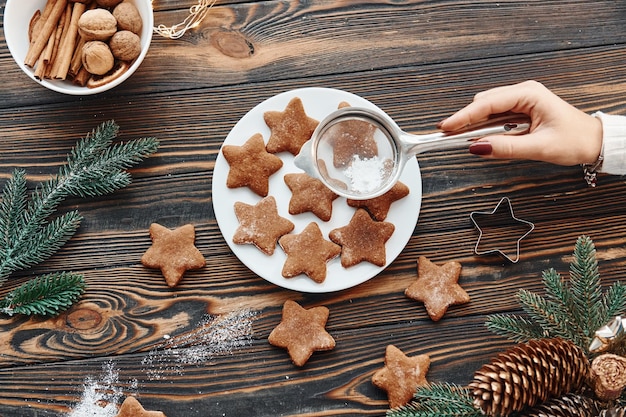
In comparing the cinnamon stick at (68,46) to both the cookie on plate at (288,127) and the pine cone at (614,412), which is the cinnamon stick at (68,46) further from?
the pine cone at (614,412)

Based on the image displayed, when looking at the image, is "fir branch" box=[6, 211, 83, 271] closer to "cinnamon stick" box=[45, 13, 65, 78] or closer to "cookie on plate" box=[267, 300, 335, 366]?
"cinnamon stick" box=[45, 13, 65, 78]

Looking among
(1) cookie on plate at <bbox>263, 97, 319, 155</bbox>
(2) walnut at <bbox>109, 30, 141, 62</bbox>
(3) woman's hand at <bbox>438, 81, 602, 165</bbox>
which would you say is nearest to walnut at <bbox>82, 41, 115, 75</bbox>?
(2) walnut at <bbox>109, 30, 141, 62</bbox>

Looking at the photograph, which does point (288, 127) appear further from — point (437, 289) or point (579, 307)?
point (579, 307)

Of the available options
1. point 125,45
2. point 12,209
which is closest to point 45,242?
point 12,209

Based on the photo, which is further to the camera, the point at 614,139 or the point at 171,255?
the point at 171,255

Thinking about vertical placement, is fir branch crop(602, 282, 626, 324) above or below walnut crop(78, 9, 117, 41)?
below
